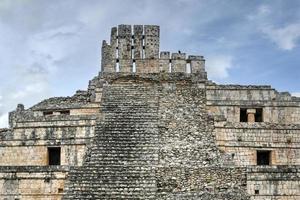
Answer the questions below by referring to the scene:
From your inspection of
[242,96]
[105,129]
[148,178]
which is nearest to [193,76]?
[242,96]

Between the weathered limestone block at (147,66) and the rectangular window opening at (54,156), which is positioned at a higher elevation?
the weathered limestone block at (147,66)

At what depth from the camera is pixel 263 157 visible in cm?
2262

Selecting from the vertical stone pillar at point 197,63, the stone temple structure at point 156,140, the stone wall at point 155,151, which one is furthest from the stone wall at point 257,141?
the vertical stone pillar at point 197,63

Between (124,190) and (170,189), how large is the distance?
147cm

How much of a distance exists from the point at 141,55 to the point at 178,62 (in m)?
1.79

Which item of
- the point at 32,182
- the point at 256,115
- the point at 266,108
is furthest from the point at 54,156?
the point at 266,108

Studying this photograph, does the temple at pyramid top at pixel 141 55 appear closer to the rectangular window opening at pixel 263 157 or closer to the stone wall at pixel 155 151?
the stone wall at pixel 155 151

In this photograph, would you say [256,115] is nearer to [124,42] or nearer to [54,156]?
[124,42]

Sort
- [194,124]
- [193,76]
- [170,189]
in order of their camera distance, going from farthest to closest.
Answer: [193,76] → [194,124] → [170,189]

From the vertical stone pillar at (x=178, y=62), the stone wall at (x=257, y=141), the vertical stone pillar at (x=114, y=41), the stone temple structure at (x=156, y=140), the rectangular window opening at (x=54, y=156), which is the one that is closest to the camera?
the stone temple structure at (x=156, y=140)

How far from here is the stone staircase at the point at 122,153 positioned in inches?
737

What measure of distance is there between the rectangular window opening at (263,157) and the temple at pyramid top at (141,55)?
19.0ft

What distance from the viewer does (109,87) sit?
2547cm

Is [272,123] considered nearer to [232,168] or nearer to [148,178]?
[232,168]
